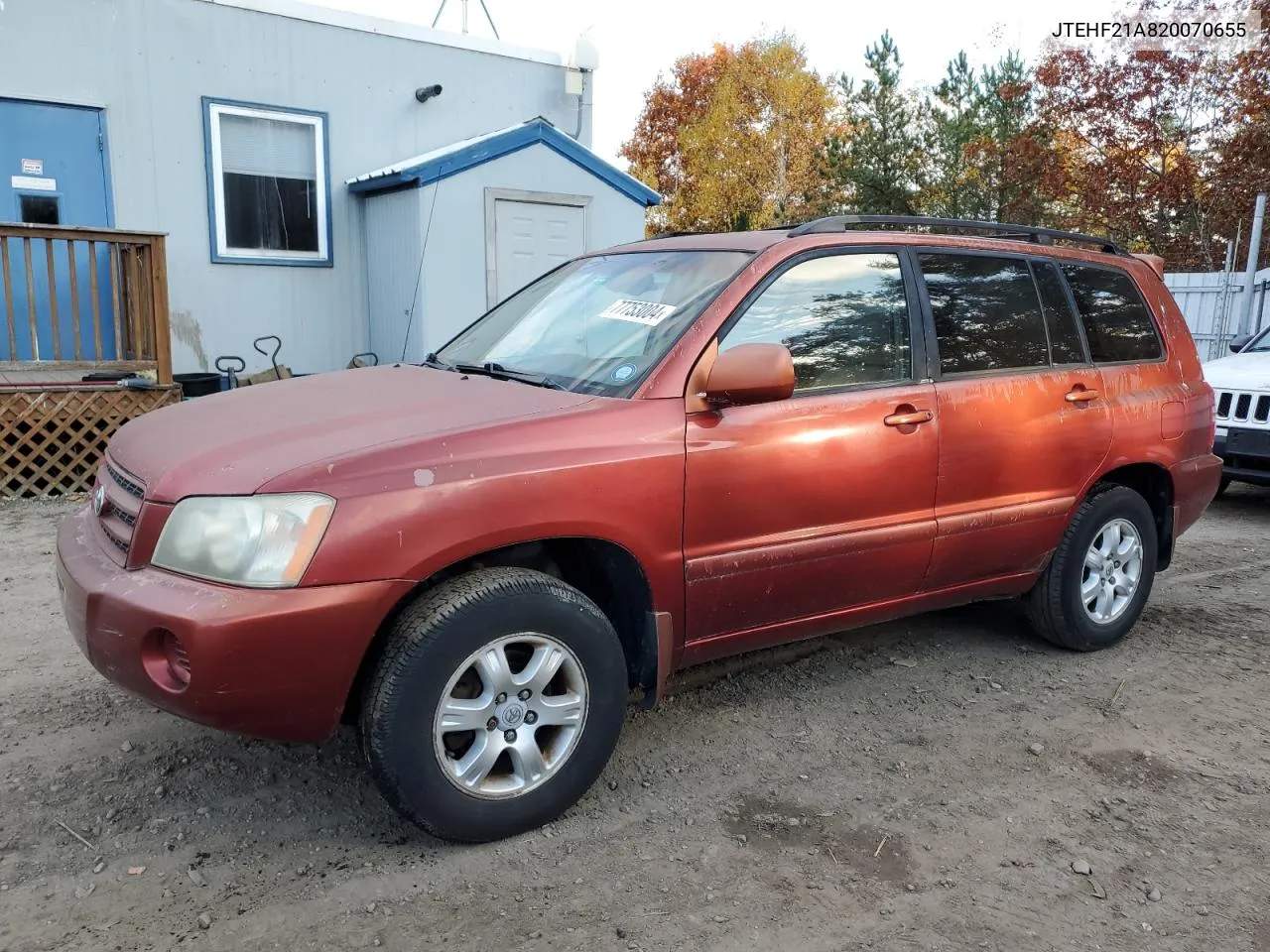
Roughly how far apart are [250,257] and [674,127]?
35279 millimetres

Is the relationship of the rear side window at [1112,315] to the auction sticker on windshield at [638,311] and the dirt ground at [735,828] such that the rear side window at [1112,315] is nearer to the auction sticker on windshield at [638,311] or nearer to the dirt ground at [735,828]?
the dirt ground at [735,828]

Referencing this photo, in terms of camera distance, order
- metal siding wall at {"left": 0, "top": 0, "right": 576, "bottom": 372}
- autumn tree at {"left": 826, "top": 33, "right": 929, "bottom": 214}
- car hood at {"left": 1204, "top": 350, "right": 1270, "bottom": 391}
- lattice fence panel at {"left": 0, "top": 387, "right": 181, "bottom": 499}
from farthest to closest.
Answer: autumn tree at {"left": 826, "top": 33, "right": 929, "bottom": 214}
metal siding wall at {"left": 0, "top": 0, "right": 576, "bottom": 372}
car hood at {"left": 1204, "top": 350, "right": 1270, "bottom": 391}
lattice fence panel at {"left": 0, "top": 387, "right": 181, "bottom": 499}

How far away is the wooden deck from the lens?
23.6ft

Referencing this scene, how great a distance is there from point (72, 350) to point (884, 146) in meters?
25.5

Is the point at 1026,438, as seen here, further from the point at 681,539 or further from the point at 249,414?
the point at 249,414

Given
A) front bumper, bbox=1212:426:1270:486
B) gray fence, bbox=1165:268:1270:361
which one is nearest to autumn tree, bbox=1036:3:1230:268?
gray fence, bbox=1165:268:1270:361

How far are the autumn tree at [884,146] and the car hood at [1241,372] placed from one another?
21431mm

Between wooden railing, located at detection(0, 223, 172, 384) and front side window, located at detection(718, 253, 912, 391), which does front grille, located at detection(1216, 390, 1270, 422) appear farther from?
wooden railing, located at detection(0, 223, 172, 384)

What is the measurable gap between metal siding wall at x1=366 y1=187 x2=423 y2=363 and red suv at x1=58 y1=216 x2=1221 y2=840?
567cm

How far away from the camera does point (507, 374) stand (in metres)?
3.55

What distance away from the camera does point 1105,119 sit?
19625 mm

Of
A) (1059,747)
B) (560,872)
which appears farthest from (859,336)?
(560,872)

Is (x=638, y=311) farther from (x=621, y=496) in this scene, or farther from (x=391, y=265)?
(x=391, y=265)

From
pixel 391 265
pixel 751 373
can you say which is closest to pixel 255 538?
pixel 751 373
